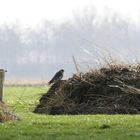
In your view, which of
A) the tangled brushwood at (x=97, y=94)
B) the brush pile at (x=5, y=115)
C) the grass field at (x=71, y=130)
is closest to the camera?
the grass field at (x=71, y=130)

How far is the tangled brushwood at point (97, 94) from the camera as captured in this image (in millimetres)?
31223

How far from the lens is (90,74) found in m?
33.7

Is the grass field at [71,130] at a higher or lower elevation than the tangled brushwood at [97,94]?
lower

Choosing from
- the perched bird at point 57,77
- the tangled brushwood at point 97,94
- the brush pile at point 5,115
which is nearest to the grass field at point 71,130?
the brush pile at point 5,115

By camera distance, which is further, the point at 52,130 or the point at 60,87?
the point at 60,87

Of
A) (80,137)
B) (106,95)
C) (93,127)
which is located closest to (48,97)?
(106,95)

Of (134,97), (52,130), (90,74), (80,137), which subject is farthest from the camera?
(90,74)

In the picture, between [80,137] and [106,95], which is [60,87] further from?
[80,137]

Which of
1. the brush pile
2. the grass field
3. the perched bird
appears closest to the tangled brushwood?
the perched bird

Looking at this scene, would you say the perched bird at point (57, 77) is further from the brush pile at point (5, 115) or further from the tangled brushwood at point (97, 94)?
the brush pile at point (5, 115)

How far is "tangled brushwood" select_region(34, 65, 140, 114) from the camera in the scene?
31223mm

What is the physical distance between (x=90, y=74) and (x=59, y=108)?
112 inches

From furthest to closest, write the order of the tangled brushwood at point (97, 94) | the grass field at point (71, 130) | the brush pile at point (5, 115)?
1. the tangled brushwood at point (97, 94)
2. the brush pile at point (5, 115)
3. the grass field at point (71, 130)

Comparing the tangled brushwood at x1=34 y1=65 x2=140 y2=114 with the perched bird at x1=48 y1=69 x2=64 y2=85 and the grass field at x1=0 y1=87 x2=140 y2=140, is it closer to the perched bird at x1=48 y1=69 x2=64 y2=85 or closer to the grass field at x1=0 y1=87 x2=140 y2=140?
the perched bird at x1=48 y1=69 x2=64 y2=85
